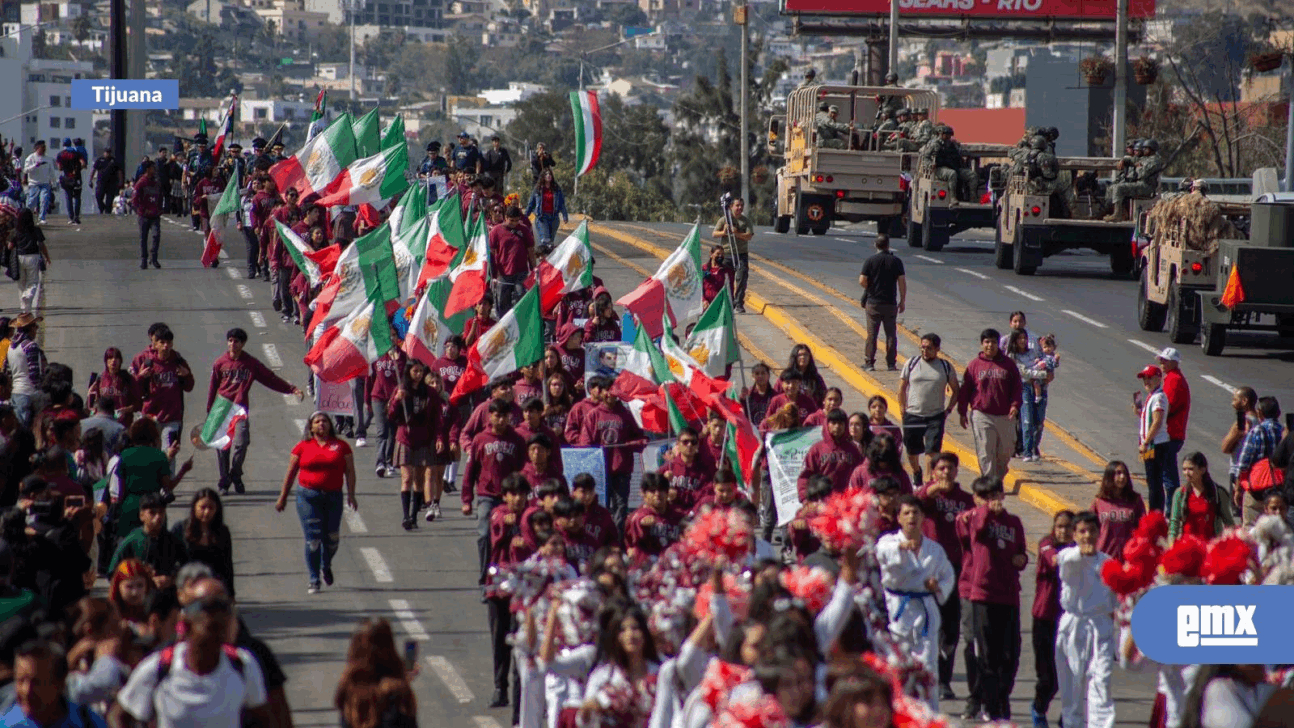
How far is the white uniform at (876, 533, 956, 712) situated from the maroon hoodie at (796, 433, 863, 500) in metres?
2.35

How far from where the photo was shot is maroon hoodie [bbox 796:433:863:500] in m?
13.7

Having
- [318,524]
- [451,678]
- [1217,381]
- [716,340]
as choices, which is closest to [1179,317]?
[1217,381]

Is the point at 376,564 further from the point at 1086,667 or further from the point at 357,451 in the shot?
the point at 1086,667

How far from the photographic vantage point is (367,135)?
26203 mm

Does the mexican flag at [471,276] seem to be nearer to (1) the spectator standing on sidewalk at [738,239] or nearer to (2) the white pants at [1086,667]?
(1) the spectator standing on sidewalk at [738,239]

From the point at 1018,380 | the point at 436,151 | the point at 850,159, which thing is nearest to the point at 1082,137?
the point at 850,159

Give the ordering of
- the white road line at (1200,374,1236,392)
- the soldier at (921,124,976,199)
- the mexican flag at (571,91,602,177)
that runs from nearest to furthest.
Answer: the white road line at (1200,374,1236,392)
the mexican flag at (571,91,602,177)
the soldier at (921,124,976,199)

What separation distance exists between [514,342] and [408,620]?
10.9 feet

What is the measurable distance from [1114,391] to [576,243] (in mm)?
6790

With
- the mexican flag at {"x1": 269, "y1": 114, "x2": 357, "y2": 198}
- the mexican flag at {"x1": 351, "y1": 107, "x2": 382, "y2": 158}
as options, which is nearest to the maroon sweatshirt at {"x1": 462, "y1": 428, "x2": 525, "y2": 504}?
the mexican flag at {"x1": 269, "y1": 114, "x2": 357, "y2": 198}

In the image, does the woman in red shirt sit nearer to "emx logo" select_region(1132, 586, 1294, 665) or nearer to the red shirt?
the red shirt

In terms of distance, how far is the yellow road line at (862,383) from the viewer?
57.6 feet

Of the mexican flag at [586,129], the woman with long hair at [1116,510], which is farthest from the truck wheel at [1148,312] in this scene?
the woman with long hair at [1116,510]

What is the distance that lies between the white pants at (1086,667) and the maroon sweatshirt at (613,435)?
14.8ft
